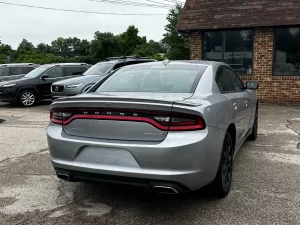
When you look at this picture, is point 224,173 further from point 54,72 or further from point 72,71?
point 72,71

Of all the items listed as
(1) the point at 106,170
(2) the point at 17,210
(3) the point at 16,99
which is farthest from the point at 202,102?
(3) the point at 16,99

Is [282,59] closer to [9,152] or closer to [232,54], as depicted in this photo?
[232,54]

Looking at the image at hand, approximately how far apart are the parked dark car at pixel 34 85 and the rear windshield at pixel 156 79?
9.70 meters

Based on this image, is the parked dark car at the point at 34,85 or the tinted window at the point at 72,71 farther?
the tinted window at the point at 72,71

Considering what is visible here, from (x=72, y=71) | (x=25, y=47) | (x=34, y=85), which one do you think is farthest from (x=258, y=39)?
(x=25, y=47)

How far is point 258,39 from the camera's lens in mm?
12422

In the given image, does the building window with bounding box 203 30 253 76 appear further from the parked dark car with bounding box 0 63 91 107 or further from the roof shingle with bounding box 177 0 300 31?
the parked dark car with bounding box 0 63 91 107

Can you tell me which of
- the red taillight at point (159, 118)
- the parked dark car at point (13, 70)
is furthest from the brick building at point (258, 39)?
the red taillight at point (159, 118)

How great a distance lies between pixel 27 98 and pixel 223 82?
1065 centimetres

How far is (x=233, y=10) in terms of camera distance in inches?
507

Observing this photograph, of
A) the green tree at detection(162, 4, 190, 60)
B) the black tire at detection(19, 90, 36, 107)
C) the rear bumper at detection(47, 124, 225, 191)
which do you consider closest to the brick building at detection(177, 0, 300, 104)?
the black tire at detection(19, 90, 36, 107)

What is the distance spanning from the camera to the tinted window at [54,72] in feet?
45.9

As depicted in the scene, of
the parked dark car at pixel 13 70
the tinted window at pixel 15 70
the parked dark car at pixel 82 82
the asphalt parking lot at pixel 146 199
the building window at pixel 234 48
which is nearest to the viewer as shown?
the asphalt parking lot at pixel 146 199

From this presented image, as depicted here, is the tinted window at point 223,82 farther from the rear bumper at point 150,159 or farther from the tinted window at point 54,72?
the tinted window at point 54,72
